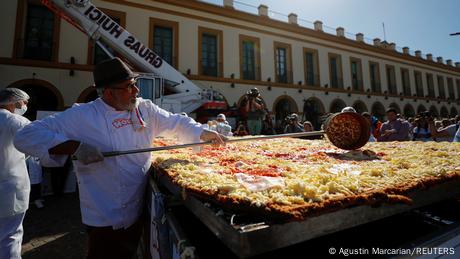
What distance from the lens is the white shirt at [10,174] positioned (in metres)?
2.45

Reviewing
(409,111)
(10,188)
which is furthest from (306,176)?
(409,111)

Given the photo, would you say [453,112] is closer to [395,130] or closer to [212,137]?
[395,130]

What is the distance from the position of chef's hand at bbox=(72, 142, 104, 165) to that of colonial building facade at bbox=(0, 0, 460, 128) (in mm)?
13590

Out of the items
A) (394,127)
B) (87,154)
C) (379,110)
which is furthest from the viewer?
(379,110)

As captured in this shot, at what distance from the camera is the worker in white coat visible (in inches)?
95.6

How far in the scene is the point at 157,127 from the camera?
7.34ft

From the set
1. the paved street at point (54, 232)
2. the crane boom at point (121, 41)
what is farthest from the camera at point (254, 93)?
the paved street at point (54, 232)

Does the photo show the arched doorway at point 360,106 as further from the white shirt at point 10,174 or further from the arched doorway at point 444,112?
the white shirt at point 10,174

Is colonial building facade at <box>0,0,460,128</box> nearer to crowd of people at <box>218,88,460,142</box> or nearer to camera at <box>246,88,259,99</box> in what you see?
crowd of people at <box>218,88,460,142</box>

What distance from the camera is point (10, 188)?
2.50 meters

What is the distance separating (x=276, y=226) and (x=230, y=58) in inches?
681

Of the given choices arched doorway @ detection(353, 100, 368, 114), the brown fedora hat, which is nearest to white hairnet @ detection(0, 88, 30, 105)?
the brown fedora hat

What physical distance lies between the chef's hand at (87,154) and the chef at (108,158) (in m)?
0.04

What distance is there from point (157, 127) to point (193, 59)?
1466cm
